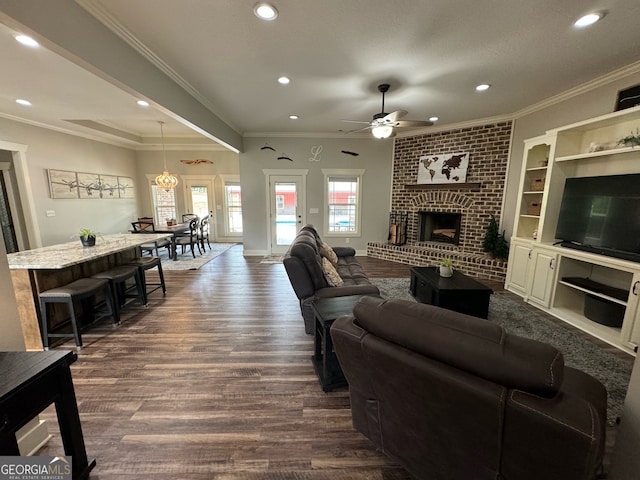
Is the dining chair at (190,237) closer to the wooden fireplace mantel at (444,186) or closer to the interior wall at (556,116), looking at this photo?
the wooden fireplace mantel at (444,186)

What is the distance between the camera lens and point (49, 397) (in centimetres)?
118

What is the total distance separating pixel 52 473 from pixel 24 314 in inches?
82.2

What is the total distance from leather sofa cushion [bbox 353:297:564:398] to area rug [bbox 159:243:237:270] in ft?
16.7

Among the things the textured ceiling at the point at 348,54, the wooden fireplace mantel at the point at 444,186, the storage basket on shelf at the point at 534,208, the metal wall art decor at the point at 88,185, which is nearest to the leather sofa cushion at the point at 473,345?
the textured ceiling at the point at 348,54

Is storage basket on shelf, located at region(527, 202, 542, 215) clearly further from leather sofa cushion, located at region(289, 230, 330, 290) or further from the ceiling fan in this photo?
leather sofa cushion, located at region(289, 230, 330, 290)

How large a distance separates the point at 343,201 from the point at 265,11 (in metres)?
4.55

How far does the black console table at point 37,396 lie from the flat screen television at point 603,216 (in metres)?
4.61

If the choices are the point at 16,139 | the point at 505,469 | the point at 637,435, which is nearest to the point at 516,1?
the point at 637,435

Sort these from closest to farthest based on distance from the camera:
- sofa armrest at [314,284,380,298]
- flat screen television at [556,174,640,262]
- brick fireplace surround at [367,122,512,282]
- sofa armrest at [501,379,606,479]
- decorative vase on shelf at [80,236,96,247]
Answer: sofa armrest at [501,379,606,479] < sofa armrest at [314,284,380,298] < flat screen television at [556,174,640,262] < decorative vase on shelf at [80,236,96,247] < brick fireplace surround at [367,122,512,282]

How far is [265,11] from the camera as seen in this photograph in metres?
2.00

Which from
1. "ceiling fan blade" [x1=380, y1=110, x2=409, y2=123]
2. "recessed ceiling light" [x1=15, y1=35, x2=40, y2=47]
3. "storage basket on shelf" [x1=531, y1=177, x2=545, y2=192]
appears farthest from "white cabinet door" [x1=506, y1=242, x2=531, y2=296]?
"recessed ceiling light" [x1=15, y1=35, x2=40, y2=47]

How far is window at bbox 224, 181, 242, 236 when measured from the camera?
7945 millimetres

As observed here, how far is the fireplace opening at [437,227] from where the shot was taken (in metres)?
5.81

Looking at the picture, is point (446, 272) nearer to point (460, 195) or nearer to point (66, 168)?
point (460, 195)
